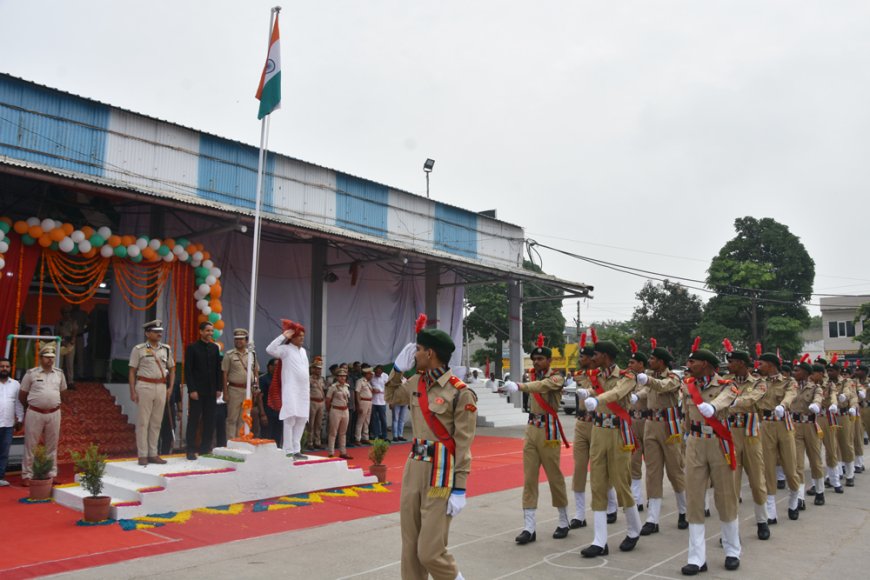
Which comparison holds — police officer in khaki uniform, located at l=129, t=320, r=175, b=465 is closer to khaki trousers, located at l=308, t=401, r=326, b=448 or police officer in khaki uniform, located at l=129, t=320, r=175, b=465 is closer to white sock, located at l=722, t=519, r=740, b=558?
khaki trousers, located at l=308, t=401, r=326, b=448

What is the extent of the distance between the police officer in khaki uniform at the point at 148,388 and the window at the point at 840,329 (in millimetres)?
47731

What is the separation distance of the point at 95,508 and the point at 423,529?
14.9ft

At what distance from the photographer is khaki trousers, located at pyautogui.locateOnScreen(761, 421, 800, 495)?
8438 millimetres

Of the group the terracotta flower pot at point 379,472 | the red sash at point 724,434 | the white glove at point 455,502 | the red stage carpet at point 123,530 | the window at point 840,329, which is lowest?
the red stage carpet at point 123,530

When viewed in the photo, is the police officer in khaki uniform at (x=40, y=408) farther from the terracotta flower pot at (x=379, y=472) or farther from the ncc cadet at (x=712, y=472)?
the ncc cadet at (x=712, y=472)

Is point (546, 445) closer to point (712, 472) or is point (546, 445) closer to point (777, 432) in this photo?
point (712, 472)

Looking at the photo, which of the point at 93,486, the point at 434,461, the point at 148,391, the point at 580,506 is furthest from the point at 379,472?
the point at 434,461

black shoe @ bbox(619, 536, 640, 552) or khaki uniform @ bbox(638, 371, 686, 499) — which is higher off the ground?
khaki uniform @ bbox(638, 371, 686, 499)

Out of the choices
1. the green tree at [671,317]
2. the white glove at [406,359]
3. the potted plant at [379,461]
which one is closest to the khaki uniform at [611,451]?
the white glove at [406,359]

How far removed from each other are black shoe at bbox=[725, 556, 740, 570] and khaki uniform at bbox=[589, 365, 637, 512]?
947 millimetres

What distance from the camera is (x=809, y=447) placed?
9.61m

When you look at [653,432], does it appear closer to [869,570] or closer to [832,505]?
[869,570]

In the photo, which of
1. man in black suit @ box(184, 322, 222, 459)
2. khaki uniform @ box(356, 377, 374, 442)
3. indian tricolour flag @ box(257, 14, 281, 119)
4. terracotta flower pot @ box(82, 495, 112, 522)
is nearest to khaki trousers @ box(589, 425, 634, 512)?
terracotta flower pot @ box(82, 495, 112, 522)

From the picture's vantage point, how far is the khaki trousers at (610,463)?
6641mm
